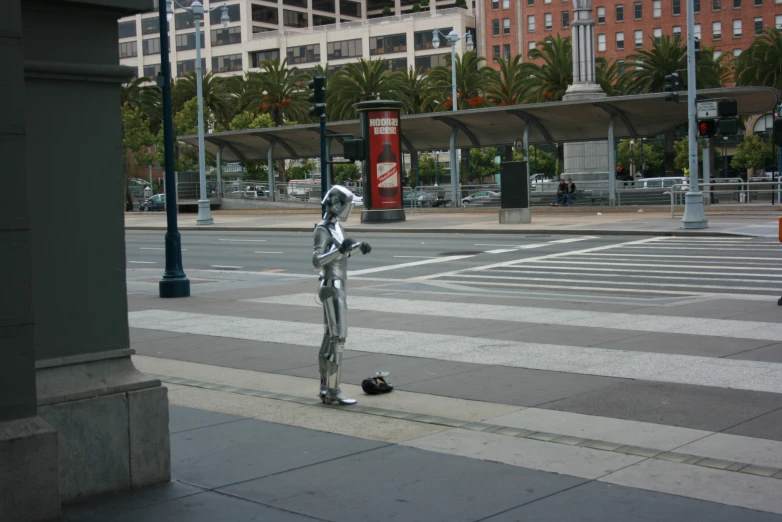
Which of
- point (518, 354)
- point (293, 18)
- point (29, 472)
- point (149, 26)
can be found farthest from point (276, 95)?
point (29, 472)

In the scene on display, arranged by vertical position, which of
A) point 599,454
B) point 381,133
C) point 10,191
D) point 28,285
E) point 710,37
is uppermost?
point 710,37

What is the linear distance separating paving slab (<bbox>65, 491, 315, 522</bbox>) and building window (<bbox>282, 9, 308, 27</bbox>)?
12158cm

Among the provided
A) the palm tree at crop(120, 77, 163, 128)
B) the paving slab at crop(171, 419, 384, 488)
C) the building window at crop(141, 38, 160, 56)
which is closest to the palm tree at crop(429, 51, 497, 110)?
the palm tree at crop(120, 77, 163, 128)

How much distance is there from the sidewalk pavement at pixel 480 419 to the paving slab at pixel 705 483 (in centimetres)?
2

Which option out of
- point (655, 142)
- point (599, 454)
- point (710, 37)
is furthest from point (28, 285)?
point (710, 37)

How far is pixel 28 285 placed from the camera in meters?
4.69

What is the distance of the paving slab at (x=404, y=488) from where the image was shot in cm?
519

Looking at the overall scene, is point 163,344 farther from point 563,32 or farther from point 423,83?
point 563,32

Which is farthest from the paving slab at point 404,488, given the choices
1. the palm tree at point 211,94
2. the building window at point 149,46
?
the building window at point 149,46

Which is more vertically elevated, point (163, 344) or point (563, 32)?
point (563, 32)

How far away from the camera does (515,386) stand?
28.3ft

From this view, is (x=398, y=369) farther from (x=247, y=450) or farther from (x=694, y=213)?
(x=694, y=213)

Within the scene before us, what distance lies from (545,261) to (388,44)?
91654 millimetres

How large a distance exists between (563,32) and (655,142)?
19783 mm
